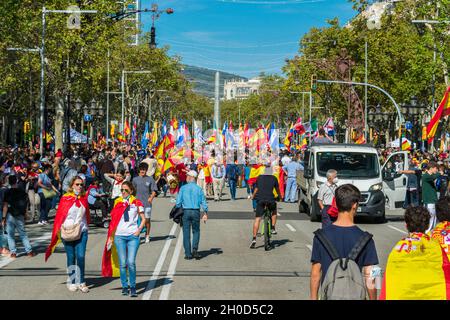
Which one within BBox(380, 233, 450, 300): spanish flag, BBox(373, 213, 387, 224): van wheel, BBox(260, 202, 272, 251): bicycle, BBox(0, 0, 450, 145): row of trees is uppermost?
BBox(0, 0, 450, 145): row of trees

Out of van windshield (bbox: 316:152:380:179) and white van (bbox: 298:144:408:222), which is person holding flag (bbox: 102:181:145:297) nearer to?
white van (bbox: 298:144:408:222)

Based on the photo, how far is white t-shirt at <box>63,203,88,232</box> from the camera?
1149 centimetres

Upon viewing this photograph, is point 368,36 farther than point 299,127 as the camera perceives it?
Yes

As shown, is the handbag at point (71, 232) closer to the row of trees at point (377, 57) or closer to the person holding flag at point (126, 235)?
the person holding flag at point (126, 235)

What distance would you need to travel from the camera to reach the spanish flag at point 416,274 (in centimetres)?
654

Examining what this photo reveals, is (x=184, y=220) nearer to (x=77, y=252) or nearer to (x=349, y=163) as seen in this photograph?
(x=77, y=252)

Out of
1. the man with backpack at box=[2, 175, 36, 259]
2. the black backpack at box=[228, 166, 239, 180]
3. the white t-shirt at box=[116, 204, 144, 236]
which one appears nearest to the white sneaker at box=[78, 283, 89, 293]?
the white t-shirt at box=[116, 204, 144, 236]

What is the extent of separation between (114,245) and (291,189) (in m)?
20.3

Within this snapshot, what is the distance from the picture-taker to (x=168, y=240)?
18234 millimetres

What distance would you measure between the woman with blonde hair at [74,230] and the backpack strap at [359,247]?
5.84 meters


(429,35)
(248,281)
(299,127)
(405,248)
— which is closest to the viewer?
(405,248)

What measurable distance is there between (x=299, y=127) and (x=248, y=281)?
4263 cm

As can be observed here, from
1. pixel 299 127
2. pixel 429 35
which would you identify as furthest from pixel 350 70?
pixel 429 35

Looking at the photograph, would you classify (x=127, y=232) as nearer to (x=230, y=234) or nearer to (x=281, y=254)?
(x=281, y=254)
